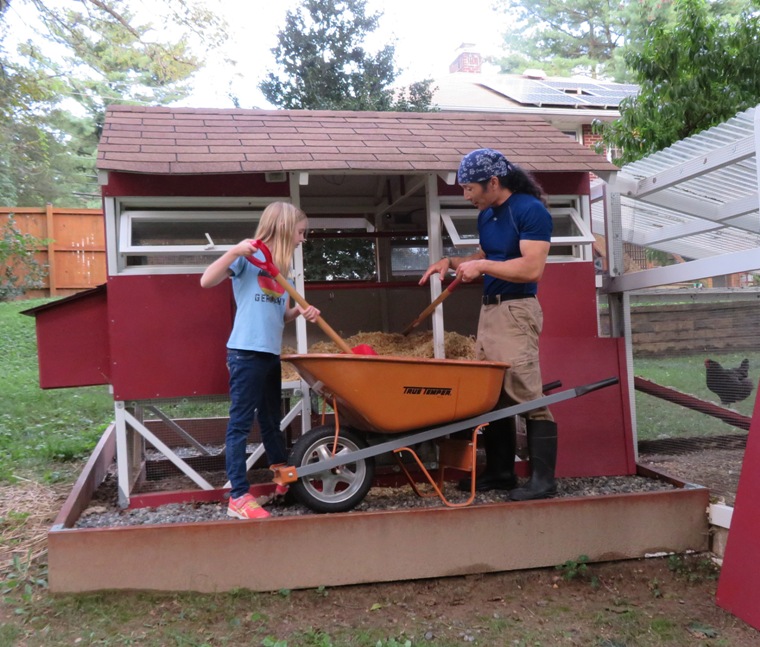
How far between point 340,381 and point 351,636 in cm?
118

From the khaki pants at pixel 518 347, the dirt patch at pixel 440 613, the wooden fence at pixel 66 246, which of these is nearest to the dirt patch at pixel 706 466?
the dirt patch at pixel 440 613

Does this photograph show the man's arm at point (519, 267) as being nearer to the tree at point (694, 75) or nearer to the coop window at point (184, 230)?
the coop window at point (184, 230)

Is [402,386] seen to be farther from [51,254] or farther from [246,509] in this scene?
[51,254]

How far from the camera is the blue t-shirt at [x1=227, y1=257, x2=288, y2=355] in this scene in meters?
3.93

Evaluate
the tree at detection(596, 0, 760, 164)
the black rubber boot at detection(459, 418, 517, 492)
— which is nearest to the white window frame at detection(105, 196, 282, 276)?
the black rubber boot at detection(459, 418, 517, 492)

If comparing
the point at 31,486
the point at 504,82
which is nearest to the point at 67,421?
the point at 31,486

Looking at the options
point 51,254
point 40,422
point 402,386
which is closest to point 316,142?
point 402,386

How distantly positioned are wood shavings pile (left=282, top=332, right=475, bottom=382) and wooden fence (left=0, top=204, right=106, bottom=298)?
481 inches

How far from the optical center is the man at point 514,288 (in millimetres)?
4074

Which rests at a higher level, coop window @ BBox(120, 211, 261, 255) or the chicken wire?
coop window @ BBox(120, 211, 261, 255)

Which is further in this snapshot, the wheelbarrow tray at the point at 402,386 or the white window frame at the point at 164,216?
the white window frame at the point at 164,216

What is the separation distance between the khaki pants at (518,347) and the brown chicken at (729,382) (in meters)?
1.80

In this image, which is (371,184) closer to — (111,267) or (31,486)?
(111,267)

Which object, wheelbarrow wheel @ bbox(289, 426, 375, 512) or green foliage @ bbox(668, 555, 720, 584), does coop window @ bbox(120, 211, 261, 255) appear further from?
green foliage @ bbox(668, 555, 720, 584)
